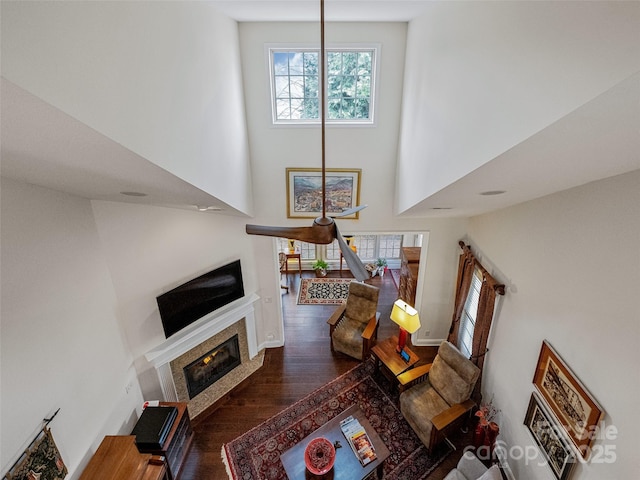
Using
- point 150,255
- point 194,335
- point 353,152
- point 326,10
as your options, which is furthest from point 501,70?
point 194,335

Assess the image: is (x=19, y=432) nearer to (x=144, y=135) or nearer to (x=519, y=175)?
(x=144, y=135)

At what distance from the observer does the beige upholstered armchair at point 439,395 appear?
11.9 feet

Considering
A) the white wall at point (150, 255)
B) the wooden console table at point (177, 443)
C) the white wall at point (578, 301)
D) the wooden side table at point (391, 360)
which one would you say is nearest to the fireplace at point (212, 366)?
the white wall at point (150, 255)

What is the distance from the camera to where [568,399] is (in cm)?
252

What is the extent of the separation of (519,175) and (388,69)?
8.74 ft

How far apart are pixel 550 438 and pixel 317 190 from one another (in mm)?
3756

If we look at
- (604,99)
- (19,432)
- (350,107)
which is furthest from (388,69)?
(19,432)

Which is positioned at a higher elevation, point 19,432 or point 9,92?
point 9,92

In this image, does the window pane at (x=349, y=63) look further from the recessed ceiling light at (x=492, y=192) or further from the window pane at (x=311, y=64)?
the recessed ceiling light at (x=492, y=192)

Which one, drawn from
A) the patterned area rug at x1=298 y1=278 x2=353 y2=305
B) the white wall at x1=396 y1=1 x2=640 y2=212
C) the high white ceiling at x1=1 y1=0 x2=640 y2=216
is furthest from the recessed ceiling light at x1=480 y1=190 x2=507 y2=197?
the patterned area rug at x1=298 y1=278 x2=353 y2=305

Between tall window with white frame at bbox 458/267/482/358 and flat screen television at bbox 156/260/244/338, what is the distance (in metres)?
3.48

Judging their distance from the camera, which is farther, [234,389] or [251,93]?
[234,389]

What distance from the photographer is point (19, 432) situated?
7.47ft

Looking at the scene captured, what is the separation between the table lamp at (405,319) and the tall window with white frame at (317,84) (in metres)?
2.74
